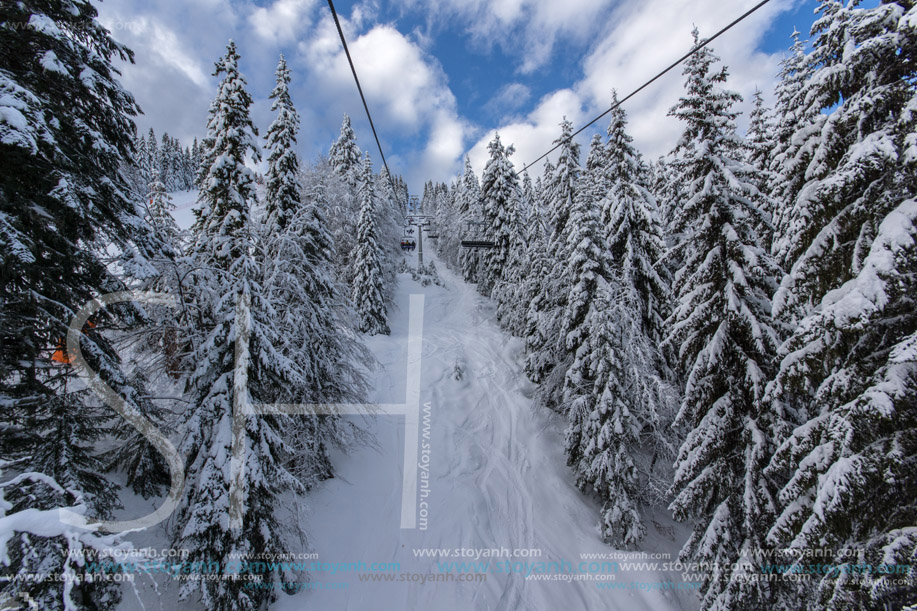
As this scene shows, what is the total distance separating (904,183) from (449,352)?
18.9 m

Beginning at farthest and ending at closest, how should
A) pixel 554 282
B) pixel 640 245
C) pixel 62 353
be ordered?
pixel 554 282 < pixel 640 245 < pixel 62 353

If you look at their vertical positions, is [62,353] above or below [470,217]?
below

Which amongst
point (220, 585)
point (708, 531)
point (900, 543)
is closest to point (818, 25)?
A: point (900, 543)

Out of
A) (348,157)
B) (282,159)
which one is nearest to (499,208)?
(348,157)

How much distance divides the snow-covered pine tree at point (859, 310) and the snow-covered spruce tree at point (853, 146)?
15 millimetres

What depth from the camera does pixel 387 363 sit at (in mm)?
19734

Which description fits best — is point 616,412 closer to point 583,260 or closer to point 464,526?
point 583,260

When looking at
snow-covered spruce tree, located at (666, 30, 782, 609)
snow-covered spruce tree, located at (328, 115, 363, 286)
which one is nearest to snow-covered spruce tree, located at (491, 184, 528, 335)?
snow-covered spruce tree, located at (328, 115, 363, 286)

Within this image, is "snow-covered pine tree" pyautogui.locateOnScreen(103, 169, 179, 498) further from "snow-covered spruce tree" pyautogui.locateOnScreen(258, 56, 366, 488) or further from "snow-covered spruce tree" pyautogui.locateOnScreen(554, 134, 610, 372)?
"snow-covered spruce tree" pyautogui.locateOnScreen(554, 134, 610, 372)

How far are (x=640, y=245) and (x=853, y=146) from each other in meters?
9.74

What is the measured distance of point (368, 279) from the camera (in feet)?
81.2

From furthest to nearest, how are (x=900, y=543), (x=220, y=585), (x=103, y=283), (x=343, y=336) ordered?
(x=343, y=336), (x=103, y=283), (x=220, y=585), (x=900, y=543)

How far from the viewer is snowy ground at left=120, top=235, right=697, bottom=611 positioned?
7.81 meters

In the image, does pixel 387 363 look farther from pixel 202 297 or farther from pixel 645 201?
pixel 645 201
